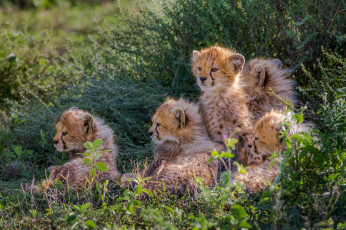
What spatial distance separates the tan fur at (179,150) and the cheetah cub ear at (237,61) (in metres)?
0.51

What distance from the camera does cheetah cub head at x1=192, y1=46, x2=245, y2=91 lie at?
13.9ft

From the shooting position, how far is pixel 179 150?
4.07 meters

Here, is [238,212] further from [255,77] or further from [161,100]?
[161,100]

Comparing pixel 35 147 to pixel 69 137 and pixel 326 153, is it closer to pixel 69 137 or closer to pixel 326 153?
pixel 69 137

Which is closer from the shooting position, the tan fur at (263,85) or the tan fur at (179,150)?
the tan fur at (179,150)

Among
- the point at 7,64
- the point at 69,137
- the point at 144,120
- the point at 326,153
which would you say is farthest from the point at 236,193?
the point at 7,64

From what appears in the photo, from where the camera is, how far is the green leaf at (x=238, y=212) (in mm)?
2672

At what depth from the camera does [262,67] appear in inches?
174

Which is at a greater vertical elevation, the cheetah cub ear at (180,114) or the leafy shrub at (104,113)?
the cheetah cub ear at (180,114)

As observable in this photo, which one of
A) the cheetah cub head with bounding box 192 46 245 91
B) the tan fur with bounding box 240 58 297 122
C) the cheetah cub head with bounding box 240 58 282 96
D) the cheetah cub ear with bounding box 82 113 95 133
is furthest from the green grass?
the cheetah cub head with bounding box 192 46 245 91

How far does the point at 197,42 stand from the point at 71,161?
213cm

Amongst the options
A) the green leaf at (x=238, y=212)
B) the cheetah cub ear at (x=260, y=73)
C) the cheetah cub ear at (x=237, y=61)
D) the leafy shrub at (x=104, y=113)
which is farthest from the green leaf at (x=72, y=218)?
the cheetah cub ear at (x=260, y=73)

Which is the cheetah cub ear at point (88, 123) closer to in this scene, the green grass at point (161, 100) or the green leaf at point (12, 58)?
the green grass at point (161, 100)

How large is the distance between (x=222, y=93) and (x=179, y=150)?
68 centimetres
